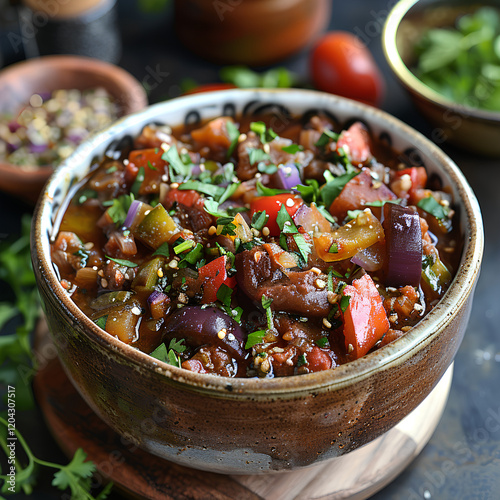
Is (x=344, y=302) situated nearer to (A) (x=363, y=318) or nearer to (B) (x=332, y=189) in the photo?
(A) (x=363, y=318)

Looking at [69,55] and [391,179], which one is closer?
[391,179]

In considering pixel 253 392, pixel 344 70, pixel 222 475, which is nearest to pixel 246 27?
pixel 344 70

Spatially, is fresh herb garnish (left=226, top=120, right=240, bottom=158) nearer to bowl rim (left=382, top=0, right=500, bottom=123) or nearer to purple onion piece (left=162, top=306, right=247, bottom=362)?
purple onion piece (left=162, top=306, right=247, bottom=362)

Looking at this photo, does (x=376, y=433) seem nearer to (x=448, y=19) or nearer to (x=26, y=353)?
(x=26, y=353)

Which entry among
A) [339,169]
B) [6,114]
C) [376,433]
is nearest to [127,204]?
[339,169]

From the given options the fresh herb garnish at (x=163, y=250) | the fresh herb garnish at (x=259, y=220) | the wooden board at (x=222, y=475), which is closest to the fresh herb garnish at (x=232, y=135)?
the fresh herb garnish at (x=259, y=220)

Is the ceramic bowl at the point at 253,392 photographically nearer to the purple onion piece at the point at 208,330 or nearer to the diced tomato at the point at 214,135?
the purple onion piece at the point at 208,330

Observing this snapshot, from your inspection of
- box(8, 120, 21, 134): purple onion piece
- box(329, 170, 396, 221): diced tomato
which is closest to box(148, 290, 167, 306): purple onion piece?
box(329, 170, 396, 221): diced tomato
